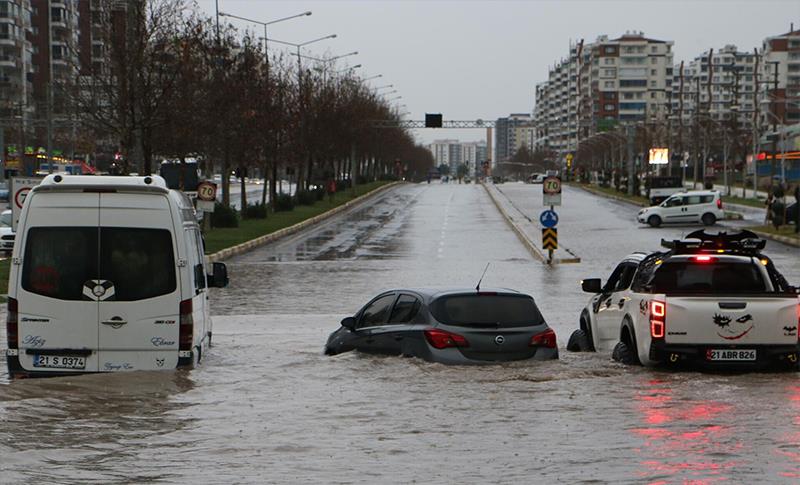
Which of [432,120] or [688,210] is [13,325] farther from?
[432,120]

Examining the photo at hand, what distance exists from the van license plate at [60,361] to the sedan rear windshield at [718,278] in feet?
20.5

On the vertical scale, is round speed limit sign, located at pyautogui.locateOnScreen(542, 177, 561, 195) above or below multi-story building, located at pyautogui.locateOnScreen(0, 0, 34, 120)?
below

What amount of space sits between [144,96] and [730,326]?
29194 millimetres

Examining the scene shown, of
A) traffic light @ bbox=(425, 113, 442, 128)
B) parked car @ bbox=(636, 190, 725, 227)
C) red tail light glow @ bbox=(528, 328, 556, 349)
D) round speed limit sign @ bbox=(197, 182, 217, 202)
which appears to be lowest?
parked car @ bbox=(636, 190, 725, 227)

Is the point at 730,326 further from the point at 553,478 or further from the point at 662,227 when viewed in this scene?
the point at 662,227

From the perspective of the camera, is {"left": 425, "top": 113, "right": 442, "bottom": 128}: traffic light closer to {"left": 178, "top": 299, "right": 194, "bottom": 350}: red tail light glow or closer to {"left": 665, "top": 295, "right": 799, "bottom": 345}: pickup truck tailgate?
{"left": 665, "top": 295, "right": 799, "bottom": 345}: pickup truck tailgate

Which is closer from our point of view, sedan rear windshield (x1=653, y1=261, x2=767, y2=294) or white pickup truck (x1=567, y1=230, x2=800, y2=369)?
white pickup truck (x1=567, y1=230, x2=800, y2=369)

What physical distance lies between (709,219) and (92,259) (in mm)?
54237

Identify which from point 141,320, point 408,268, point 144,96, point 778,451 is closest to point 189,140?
point 144,96

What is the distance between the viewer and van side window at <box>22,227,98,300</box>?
1388 centimetres

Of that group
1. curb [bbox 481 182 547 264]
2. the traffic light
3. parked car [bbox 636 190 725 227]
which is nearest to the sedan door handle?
curb [bbox 481 182 547 264]

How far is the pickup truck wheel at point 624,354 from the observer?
15473 millimetres

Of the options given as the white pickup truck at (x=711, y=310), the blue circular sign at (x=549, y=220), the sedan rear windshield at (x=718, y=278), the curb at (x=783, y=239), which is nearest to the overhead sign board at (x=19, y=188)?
the blue circular sign at (x=549, y=220)

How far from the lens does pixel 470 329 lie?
48.7 ft
